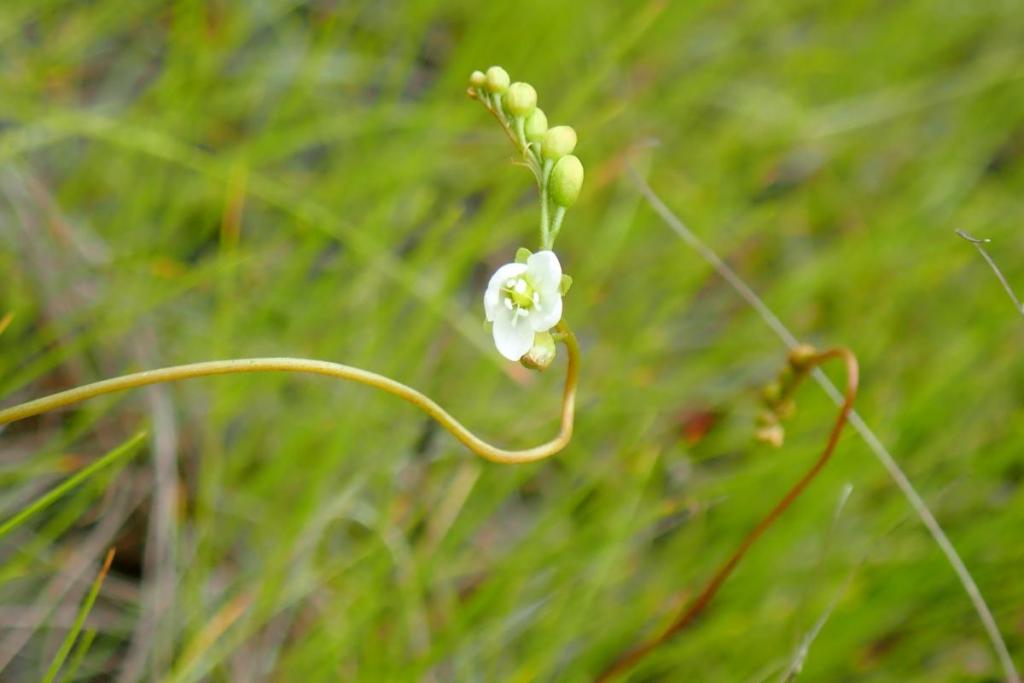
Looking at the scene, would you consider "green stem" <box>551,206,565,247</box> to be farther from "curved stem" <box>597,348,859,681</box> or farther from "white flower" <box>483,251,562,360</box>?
"curved stem" <box>597,348,859,681</box>

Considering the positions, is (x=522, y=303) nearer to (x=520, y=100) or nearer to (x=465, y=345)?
(x=520, y=100)

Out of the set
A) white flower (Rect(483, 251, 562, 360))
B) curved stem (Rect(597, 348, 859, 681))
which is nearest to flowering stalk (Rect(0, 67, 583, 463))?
white flower (Rect(483, 251, 562, 360))

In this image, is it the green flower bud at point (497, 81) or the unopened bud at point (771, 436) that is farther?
the unopened bud at point (771, 436)

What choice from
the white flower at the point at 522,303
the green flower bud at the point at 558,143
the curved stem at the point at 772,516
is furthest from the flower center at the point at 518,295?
the curved stem at the point at 772,516

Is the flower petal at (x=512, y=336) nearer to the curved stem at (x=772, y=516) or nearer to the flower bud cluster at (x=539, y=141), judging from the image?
the flower bud cluster at (x=539, y=141)

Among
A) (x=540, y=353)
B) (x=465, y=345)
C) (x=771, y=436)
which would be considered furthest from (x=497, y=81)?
(x=465, y=345)
